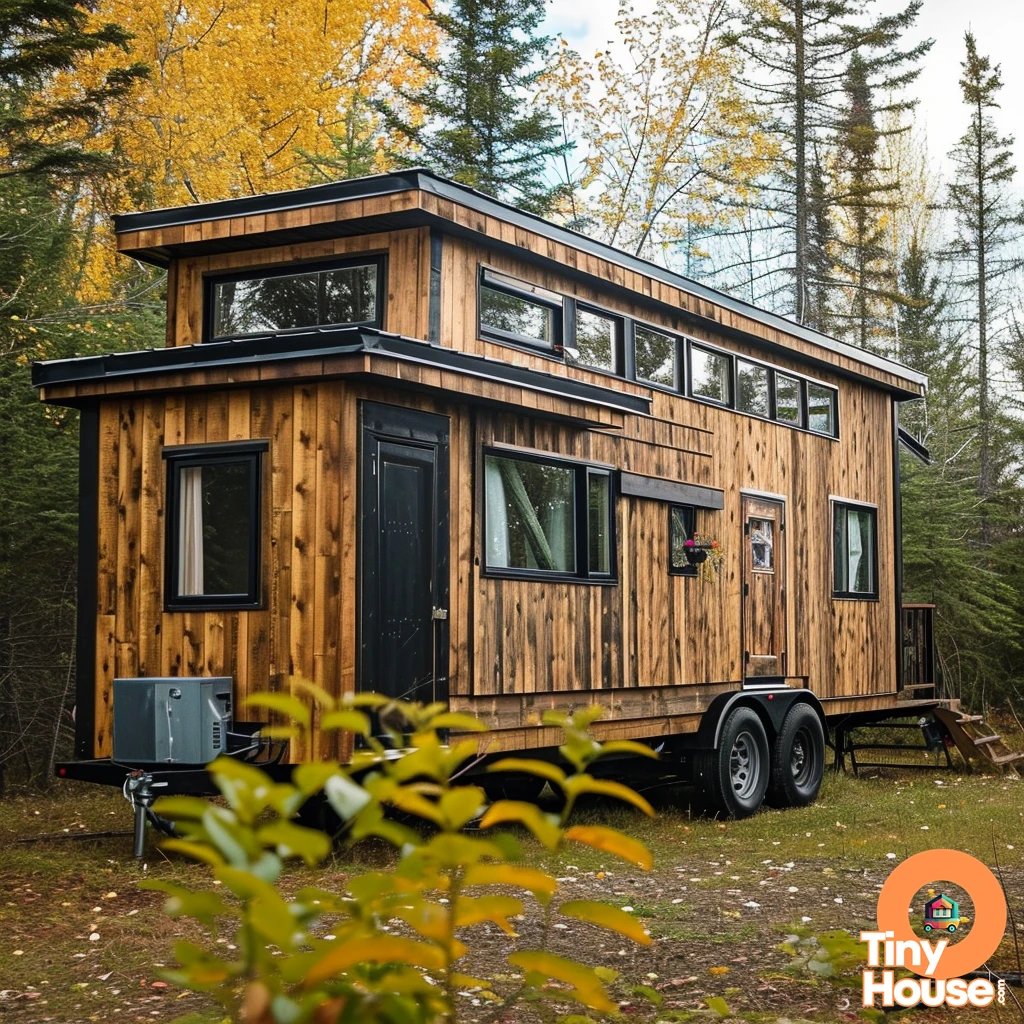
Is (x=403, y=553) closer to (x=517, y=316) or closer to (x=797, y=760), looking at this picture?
(x=517, y=316)

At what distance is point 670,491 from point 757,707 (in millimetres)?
2275

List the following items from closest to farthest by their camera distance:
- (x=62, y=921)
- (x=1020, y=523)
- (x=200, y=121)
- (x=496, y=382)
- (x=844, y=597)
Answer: (x=62, y=921) < (x=496, y=382) < (x=844, y=597) < (x=200, y=121) < (x=1020, y=523)

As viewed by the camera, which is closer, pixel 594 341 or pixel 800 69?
pixel 594 341

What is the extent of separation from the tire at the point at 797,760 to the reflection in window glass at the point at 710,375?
122 inches

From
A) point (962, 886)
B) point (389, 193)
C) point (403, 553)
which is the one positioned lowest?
point (962, 886)

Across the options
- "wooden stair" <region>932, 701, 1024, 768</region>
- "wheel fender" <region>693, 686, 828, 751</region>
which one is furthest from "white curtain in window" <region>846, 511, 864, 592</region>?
"wooden stair" <region>932, 701, 1024, 768</region>

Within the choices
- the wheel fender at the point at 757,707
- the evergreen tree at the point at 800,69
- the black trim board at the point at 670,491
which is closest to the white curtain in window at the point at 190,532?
the black trim board at the point at 670,491

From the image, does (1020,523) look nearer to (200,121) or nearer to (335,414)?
(200,121)

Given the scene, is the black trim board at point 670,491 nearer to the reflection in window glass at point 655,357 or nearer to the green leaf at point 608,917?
the reflection in window glass at point 655,357

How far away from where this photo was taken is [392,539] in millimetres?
8969

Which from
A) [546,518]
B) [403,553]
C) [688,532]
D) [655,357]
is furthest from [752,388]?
[403,553]

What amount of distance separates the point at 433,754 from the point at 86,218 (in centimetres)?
2251

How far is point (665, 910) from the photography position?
717cm

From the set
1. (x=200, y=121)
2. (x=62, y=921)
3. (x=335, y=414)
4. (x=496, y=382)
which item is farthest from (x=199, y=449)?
(x=200, y=121)
